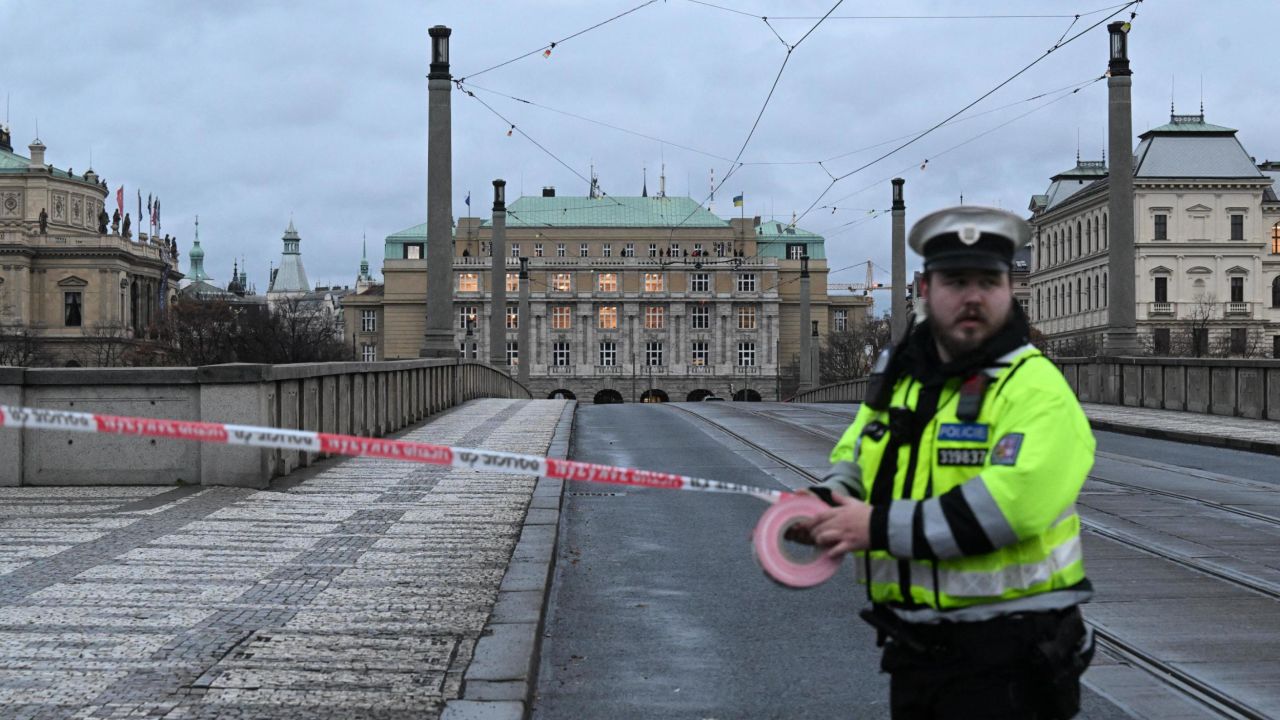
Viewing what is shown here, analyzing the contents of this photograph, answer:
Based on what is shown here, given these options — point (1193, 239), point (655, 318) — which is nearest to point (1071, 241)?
point (1193, 239)

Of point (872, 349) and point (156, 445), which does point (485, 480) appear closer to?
point (156, 445)

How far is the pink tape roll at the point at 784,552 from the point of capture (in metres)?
3.44

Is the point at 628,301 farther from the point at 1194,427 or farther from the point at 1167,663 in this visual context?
the point at 1167,663

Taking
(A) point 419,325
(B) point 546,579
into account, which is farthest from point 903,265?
(A) point 419,325

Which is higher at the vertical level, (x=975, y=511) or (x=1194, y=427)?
(x=975, y=511)

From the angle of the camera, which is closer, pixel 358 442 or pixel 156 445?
pixel 358 442

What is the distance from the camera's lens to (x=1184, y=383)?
30031 mm

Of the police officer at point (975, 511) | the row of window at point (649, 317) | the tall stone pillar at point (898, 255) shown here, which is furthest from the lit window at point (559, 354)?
the police officer at point (975, 511)

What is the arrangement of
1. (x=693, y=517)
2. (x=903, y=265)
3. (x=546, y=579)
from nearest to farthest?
(x=546, y=579) < (x=693, y=517) < (x=903, y=265)

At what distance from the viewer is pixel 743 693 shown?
6629 millimetres

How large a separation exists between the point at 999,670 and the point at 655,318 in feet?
428

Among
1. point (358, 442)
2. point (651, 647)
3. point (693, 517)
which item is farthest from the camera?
point (693, 517)

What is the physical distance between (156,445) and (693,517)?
4.82m

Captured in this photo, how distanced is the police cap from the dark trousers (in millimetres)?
811
